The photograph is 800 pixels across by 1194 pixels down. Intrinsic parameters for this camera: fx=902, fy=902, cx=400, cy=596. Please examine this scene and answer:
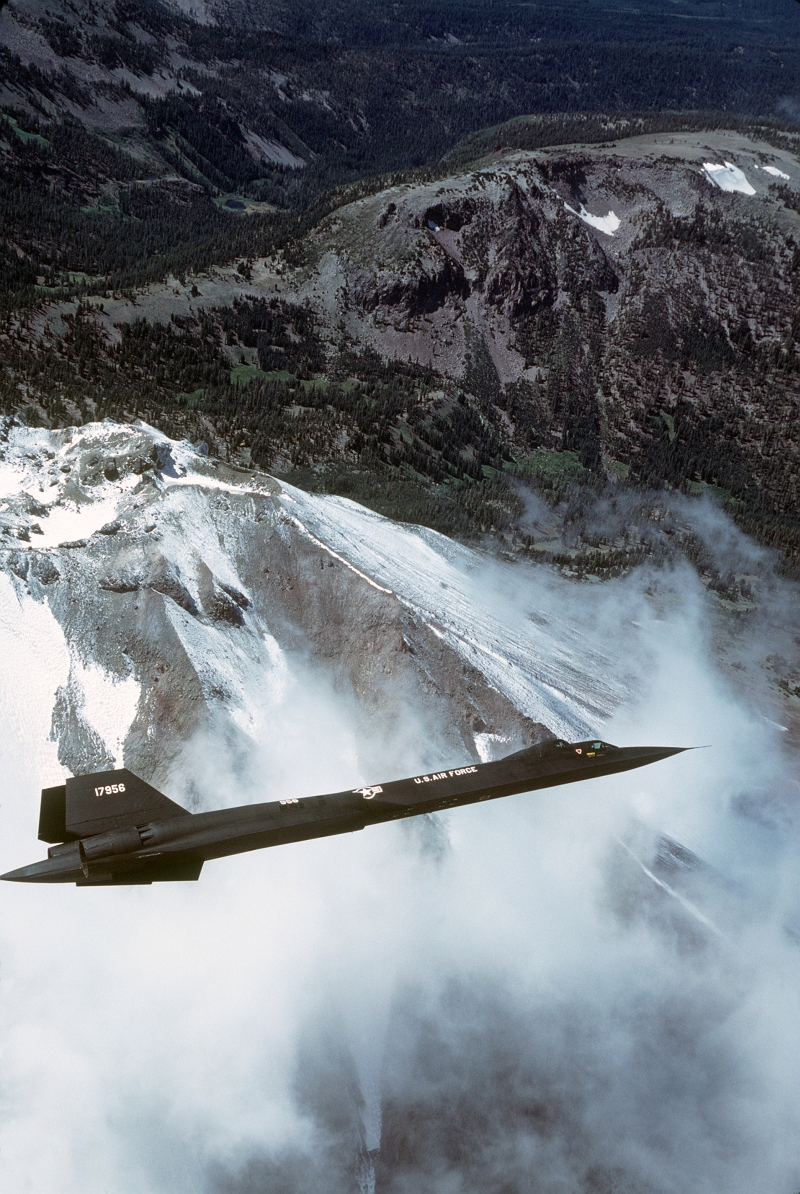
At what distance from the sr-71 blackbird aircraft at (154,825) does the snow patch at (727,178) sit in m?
182

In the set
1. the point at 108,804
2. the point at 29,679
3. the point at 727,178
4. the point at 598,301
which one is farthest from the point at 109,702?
the point at 727,178

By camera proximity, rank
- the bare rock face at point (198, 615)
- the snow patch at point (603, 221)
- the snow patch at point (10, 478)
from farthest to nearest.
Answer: the snow patch at point (603, 221)
the snow patch at point (10, 478)
the bare rock face at point (198, 615)

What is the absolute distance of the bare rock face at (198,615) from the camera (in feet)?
143

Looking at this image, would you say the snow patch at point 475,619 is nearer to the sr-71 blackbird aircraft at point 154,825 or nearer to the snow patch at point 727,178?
the sr-71 blackbird aircraft at point 154,825

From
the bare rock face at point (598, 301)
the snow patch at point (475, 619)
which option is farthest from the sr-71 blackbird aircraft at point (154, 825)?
the bare rock face at point (598, 301)

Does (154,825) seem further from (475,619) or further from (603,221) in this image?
(603,221)

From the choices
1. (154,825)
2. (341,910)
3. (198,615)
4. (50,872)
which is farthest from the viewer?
(198,615)

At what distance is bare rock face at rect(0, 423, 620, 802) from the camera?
43688 mm

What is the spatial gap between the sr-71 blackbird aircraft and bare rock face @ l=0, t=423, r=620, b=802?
42.2 feet

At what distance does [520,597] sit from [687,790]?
88.6ft

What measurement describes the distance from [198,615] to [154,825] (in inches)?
792

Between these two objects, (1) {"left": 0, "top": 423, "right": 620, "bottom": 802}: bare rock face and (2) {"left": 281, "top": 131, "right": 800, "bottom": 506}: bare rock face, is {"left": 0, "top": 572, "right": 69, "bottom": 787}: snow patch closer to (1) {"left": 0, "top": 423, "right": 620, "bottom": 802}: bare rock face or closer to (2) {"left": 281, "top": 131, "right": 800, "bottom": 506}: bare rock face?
(1) {"left": 0, "top": 423, "right": 620, "bottom": 802}: bare rock face

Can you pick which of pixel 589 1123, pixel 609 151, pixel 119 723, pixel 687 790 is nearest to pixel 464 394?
pixel 609 151

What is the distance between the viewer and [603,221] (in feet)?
570
